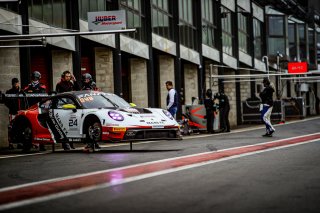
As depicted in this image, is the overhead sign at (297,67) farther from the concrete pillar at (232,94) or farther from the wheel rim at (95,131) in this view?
the wheel rim at (95,131)

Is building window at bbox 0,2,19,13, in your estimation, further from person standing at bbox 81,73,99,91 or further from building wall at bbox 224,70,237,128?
building wall at bbox 224,70,237,128

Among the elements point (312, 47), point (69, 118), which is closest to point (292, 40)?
point (312, 47)

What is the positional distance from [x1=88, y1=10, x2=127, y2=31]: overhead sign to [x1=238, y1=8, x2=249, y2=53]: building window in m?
26.2

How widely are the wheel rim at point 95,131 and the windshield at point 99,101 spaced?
475 millimetres

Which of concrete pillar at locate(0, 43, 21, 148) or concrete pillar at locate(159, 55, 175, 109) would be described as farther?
concrete pillar at locate(159, 55, 175, 109)

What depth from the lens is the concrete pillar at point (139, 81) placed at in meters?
28.3

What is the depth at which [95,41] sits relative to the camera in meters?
22.9

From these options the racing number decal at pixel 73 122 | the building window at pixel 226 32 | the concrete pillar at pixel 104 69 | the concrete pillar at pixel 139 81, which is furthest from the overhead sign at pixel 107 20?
the building window at pixel 226 32

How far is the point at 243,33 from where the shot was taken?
1758 inches

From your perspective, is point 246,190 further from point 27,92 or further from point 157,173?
point 27,92


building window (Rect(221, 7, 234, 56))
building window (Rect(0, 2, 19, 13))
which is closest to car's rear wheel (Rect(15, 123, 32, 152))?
building window (Rect(0, 2, 19, 13))

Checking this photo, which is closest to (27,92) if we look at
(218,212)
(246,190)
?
(246,190)

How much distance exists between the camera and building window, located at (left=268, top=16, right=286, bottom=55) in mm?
53312

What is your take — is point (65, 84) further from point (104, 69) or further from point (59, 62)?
point (104, 69)
